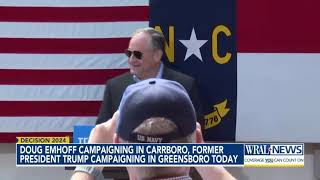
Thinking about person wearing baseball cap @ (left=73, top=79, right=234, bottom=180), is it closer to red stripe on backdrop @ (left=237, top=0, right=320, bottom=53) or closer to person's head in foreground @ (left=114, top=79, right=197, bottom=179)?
person's head in foreground @ (left=114, top=79, right=197, bottom=179)

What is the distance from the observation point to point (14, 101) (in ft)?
8.67

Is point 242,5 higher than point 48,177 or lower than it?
higher

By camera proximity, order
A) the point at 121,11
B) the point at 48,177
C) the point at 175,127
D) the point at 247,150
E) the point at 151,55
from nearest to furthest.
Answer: the point at 175,127 < the point at 247,150 < the point at 151,55 < the point at 121,11 < the point at 48,177

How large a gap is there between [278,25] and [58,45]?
35.8 inches

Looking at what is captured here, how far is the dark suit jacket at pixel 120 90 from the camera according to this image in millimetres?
2328

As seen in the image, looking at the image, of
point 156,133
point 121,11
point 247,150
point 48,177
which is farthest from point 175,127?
point 48,177

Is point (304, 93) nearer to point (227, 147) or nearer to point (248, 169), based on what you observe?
point (248, 169)

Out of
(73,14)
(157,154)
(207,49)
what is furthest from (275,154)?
(73,14)

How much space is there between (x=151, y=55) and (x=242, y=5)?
57 cm

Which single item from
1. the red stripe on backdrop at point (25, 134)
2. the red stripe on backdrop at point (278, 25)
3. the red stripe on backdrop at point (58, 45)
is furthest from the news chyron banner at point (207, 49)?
the red stripe on backdrop at point (25, 134)

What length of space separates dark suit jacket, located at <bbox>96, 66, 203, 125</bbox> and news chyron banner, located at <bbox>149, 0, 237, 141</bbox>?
200mm

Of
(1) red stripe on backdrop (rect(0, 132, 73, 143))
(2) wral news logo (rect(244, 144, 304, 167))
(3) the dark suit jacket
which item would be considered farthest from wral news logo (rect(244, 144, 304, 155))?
(1) red stripe on backdrop (rect(0, 132, 73, 143))

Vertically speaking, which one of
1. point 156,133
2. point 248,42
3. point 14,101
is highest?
point 156,133

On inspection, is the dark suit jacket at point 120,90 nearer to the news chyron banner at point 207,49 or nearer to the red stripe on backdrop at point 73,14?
the news chyron banner at point 207,49
